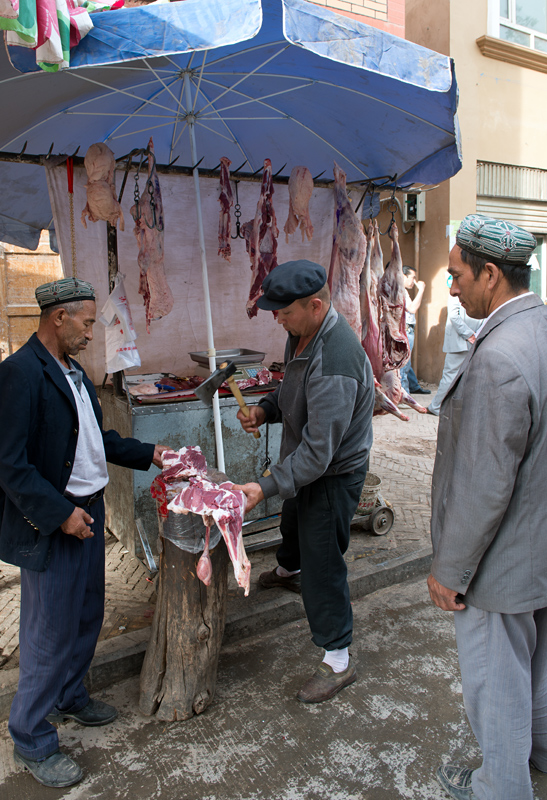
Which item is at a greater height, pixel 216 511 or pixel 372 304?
pixel 372 304

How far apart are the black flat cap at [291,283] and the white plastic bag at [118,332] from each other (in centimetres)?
171

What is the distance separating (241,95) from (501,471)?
3.57 metres

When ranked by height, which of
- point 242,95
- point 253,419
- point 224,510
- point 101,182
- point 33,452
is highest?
point 242,95

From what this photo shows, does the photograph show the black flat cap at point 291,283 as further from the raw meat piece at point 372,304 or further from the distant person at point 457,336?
the distant person at point 457,336

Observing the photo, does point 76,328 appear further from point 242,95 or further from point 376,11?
point 376,11

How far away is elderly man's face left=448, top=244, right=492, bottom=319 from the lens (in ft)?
6.42

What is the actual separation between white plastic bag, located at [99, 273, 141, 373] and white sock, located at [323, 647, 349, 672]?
234cm

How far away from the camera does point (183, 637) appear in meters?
2.72

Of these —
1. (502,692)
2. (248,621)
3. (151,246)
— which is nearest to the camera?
(502,692)

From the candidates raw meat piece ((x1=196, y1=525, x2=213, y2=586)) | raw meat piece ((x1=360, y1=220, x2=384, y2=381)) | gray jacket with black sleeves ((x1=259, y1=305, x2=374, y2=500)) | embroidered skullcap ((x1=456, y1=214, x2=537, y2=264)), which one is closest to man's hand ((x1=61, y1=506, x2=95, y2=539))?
raw meat piece ((x1=196, y1=525, x2=213, y2=586))

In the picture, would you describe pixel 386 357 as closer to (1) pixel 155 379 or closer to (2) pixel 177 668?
(1) pixel 155 379

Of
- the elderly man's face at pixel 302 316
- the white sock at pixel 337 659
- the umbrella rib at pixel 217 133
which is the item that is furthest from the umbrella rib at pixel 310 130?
the white sock at pixel 337 659

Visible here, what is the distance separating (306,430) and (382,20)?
9429 mm

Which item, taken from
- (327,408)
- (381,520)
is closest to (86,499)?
(327,408)
